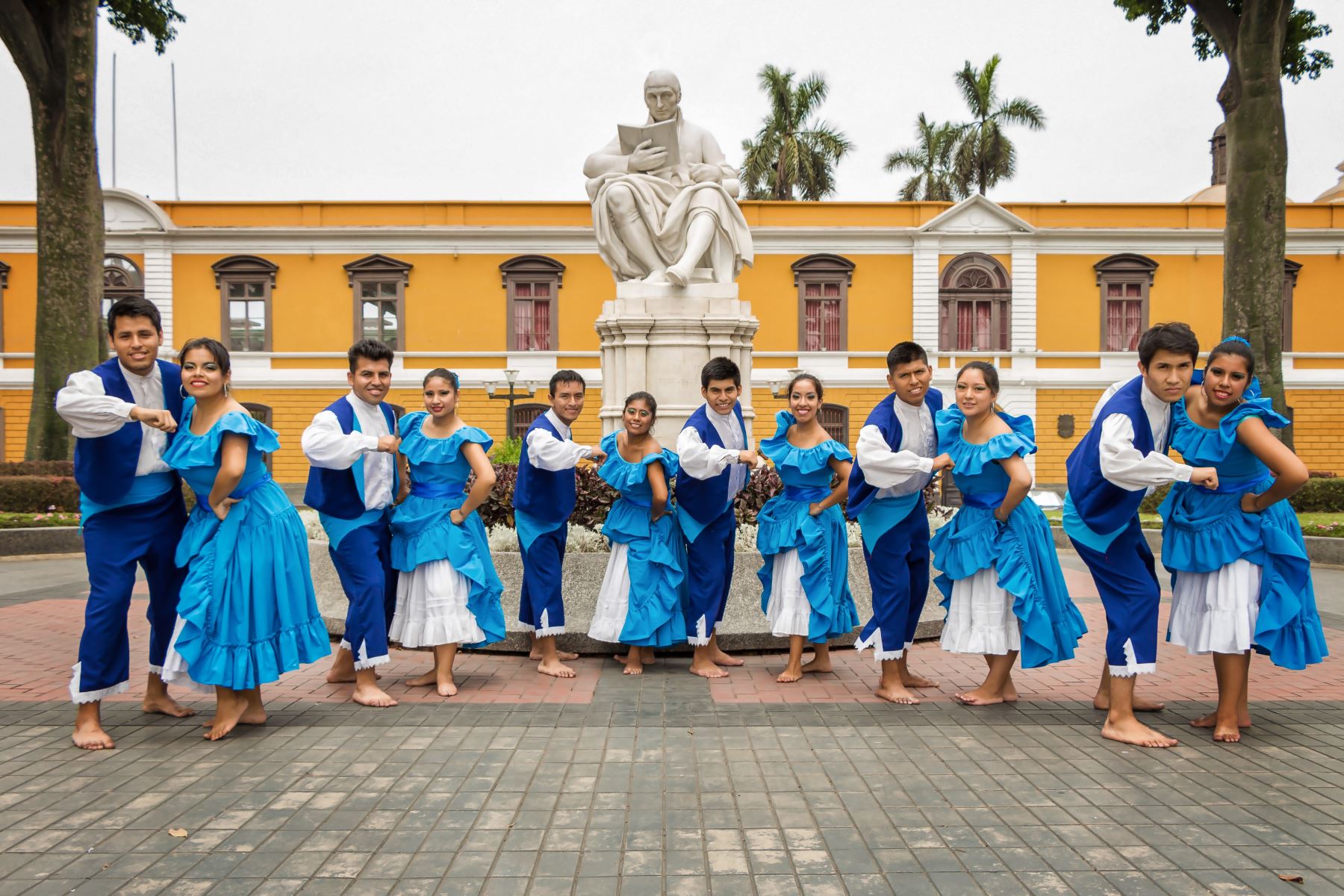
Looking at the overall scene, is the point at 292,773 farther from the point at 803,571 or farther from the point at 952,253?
the point at 952,253

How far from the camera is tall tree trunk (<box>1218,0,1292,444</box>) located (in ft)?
43.9

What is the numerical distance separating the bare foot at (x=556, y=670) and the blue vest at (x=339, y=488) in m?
1.44

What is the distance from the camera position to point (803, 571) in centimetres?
532

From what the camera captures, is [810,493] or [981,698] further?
[810,493]

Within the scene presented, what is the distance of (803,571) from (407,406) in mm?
23374

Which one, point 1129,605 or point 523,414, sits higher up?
point 523,414

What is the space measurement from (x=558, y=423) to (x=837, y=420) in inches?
896

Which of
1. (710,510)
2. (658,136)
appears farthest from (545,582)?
(658,136)

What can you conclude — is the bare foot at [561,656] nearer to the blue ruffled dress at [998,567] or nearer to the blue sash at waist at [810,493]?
the blue sash at waist at [810,493]

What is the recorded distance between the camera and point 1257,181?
45.3 ft

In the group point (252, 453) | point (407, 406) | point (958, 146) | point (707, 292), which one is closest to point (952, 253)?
point (958, 146)

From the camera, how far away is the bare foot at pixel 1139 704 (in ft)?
15.6

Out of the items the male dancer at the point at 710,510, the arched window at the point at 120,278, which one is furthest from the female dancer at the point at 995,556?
the arched window at the point at 120,278

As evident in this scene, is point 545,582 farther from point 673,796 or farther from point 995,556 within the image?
point 995,556
